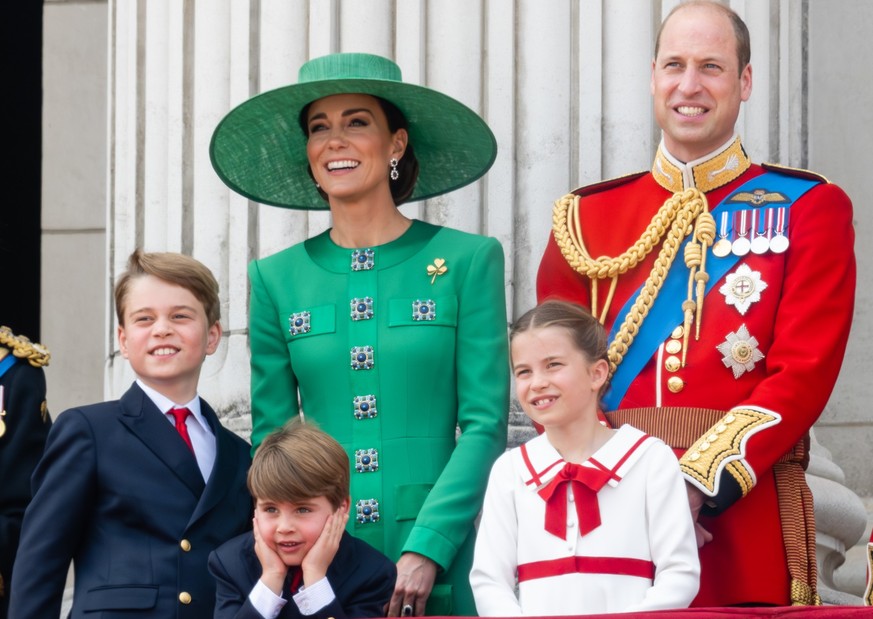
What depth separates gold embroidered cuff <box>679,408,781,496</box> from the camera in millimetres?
4031

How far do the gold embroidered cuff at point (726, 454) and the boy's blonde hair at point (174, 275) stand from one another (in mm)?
1186

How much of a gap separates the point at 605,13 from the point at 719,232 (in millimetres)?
1258

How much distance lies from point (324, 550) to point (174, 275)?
0.84 meters

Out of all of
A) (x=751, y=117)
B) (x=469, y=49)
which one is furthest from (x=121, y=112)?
(x=751, y=117)

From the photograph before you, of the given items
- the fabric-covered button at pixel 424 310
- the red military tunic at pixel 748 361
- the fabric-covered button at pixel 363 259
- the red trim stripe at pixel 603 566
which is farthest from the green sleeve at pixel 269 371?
the red trim stripe at pixel 603 566

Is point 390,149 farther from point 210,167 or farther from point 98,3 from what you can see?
point 98,3

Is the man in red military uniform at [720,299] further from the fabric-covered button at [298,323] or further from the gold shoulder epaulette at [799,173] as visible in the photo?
the fabric-covered button at [298,323]

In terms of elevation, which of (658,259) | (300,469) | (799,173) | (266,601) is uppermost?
(799,173)

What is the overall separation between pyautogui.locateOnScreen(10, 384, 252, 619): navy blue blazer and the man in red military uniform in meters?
0.92

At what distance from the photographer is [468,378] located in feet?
14.6

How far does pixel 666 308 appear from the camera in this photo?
173 inches

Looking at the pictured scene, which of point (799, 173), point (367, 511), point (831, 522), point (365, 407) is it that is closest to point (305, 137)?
point (365, 407)

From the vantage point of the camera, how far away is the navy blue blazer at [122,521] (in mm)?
4246

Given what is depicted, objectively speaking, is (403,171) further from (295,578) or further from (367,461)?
(295,578)
